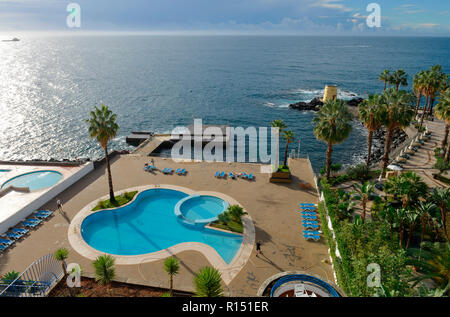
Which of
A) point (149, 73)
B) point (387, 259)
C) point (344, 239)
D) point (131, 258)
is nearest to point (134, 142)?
point (131, 258)

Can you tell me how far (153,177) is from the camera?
135 feet

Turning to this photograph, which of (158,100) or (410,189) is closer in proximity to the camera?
(410,189)

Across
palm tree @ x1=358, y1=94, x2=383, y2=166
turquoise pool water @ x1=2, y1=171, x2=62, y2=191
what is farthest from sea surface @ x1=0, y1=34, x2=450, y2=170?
palm tree @ x1=358, y1=94, x2=383, y2=166

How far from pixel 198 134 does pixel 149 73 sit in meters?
109

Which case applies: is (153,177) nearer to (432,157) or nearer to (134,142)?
(134,142)

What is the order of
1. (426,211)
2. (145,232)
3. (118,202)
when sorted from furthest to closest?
1. (118,202)
2. (145,232)
3. (426,211)

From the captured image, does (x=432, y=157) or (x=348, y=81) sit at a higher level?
(x=348, y=81)

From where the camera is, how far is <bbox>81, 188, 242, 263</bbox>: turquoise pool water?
27625 mm

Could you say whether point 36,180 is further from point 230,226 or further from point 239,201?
point 230,226

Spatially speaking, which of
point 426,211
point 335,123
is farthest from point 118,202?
point 426,211

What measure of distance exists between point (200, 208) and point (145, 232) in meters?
7.14

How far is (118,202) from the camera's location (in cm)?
3400

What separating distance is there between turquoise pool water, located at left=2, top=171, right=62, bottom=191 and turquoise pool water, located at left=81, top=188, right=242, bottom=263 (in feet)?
37.3

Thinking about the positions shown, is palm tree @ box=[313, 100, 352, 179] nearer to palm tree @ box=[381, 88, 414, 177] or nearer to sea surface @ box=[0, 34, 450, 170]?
palm tree @ box=[381, 88, 414, 177]
